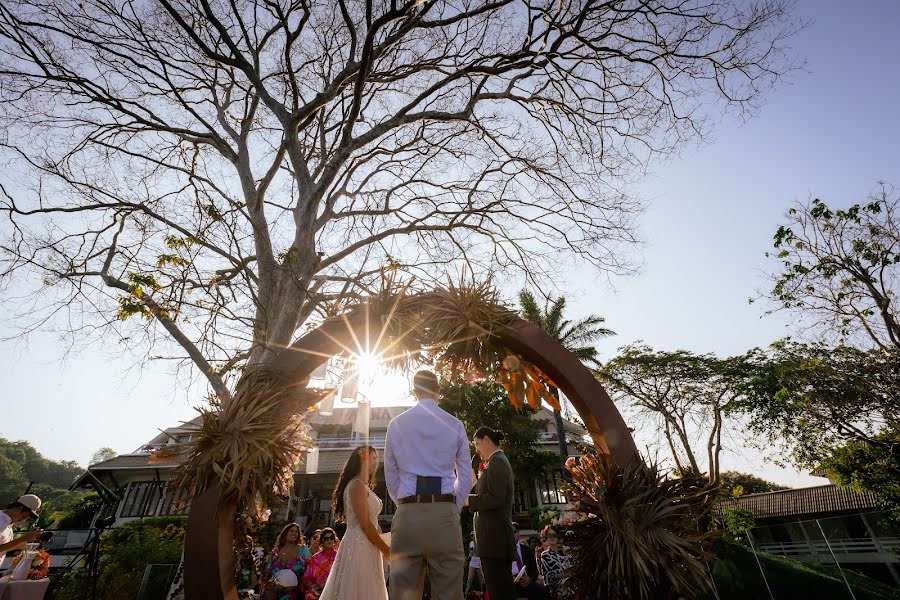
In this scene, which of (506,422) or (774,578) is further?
(506,422)

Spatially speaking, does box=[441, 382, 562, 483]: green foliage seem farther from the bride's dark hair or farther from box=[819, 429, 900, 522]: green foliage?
the bride's dark hair

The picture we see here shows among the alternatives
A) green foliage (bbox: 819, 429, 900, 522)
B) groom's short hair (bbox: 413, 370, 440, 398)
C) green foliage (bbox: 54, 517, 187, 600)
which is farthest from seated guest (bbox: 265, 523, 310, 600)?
green foliage (bbox: 819, 429, 900, 522)

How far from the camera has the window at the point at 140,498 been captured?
2245cm

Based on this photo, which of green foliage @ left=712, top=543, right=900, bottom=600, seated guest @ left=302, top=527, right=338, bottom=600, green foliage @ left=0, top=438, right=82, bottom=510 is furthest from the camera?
green foliage @ left=0, top=438, right=82, bottom=510

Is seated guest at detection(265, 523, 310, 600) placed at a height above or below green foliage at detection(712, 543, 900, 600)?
above

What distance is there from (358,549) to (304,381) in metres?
1.63

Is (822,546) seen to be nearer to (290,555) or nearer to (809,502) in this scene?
(290,555)

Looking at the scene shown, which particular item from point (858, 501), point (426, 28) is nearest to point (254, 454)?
point (426, 28)

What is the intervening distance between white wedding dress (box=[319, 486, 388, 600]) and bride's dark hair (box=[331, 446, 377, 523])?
0.64 ft

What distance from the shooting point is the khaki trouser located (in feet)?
Result: 9.25

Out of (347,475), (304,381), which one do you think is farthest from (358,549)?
(304,381)

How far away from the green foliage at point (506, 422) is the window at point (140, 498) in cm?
1673

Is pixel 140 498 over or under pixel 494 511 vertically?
under

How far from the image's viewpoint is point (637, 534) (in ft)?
9.72
